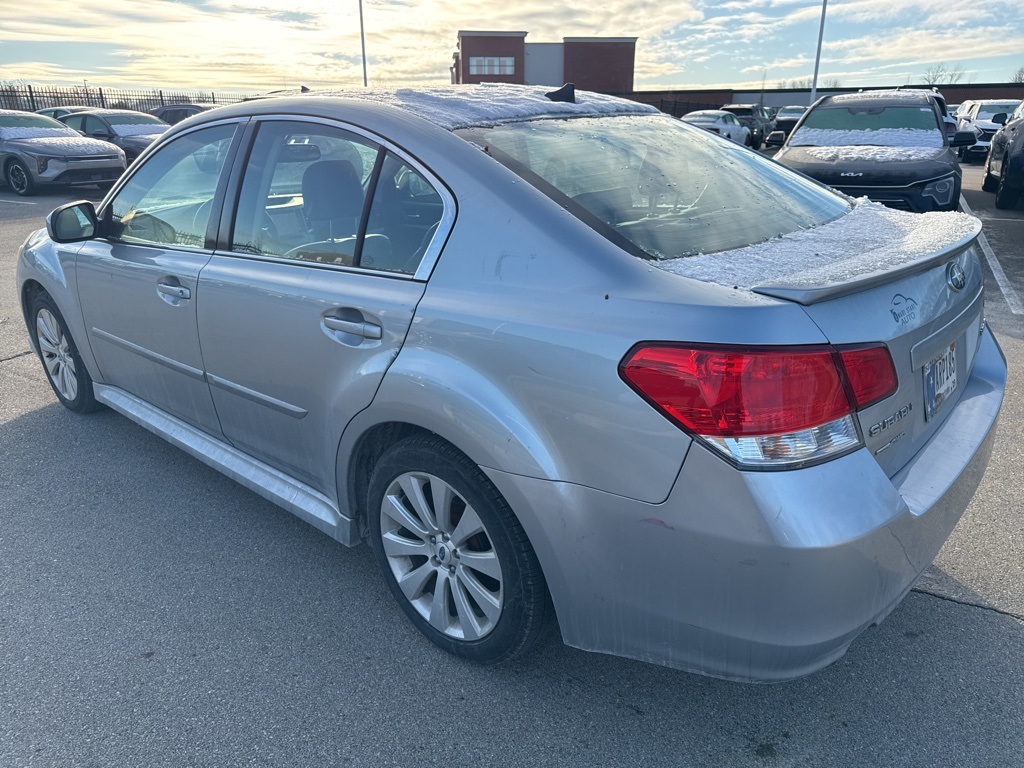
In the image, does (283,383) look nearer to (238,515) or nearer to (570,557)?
(238,515)

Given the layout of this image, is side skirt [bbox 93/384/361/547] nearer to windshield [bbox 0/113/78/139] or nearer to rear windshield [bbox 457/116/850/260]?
rear windshield [bbox 457/116/850/260]

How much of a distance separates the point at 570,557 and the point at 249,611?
136 centimetres

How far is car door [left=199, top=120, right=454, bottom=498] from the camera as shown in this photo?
92.8 inches

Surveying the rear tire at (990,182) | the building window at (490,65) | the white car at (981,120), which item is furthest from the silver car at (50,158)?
the building window at (490,65)

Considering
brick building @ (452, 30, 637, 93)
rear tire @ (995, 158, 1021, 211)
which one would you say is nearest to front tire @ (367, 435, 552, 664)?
rear tire @ (995, 158, 1021, 211)

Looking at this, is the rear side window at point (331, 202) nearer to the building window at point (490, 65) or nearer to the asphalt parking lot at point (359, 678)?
the asphalt parking lot at point (359, 678)

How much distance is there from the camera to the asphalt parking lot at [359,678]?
7.06ft

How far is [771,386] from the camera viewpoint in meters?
1.72

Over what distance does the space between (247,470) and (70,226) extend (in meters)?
1.57

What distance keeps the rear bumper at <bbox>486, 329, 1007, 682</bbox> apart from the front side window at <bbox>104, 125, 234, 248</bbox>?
1900 millimetres

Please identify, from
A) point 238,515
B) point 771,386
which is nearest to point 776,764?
point 771,386

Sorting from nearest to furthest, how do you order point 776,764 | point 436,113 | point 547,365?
point 547,365 → point 776,764 → point 436,113

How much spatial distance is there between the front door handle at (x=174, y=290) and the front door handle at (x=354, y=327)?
0.90 meters

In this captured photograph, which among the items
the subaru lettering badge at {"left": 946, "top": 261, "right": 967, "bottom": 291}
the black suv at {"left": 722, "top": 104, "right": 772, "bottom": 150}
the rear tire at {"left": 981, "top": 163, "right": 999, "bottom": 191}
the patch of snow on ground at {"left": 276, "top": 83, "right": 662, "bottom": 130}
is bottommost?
the black suv at {"left": 722, "top": 104, "right": 772, "bottom": 150}
